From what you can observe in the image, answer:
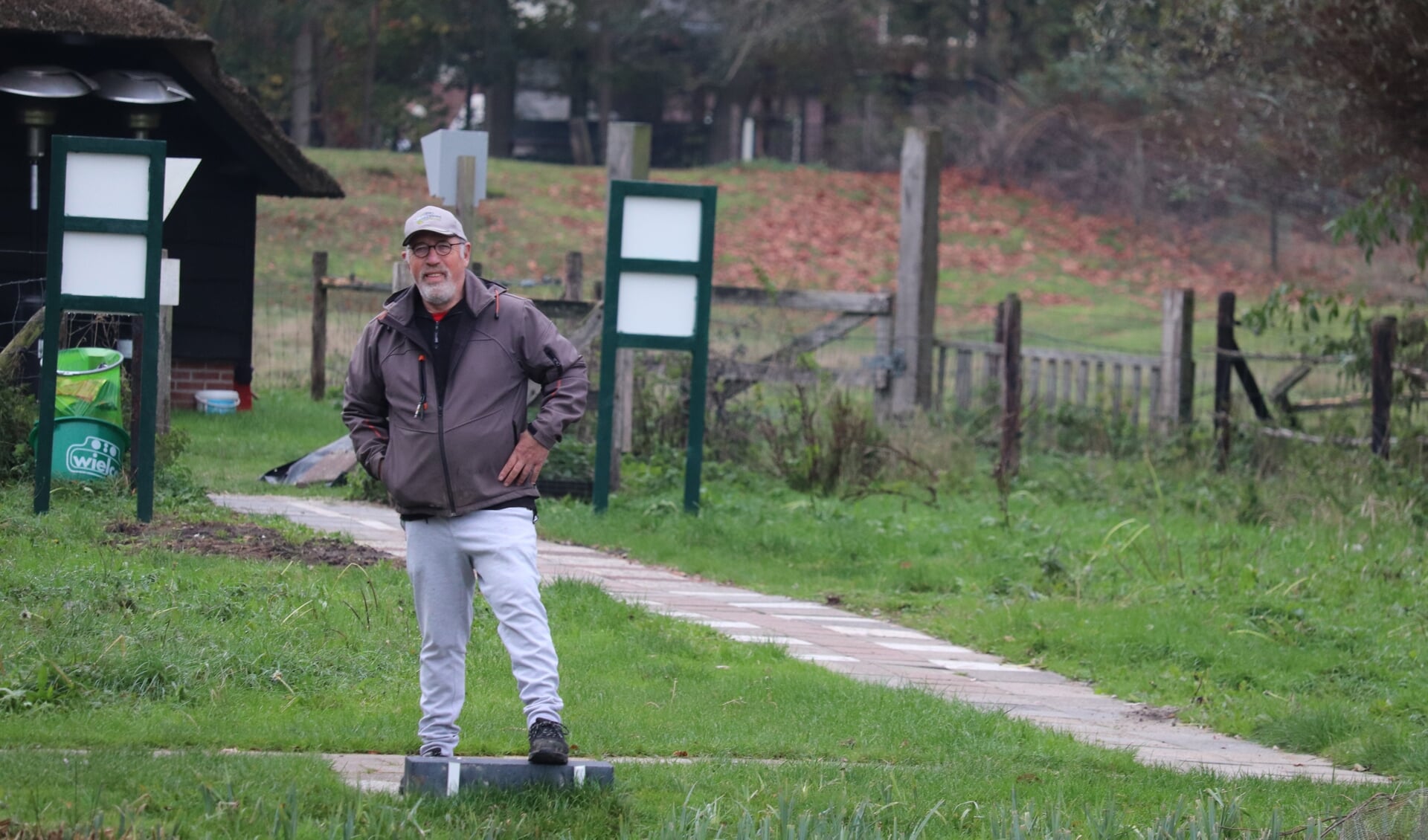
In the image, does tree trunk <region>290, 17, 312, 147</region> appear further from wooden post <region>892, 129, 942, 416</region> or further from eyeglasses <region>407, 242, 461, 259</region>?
eyeglasses <region>407, 242, 461, 259</region>

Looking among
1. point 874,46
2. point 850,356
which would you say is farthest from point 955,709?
point 874,46

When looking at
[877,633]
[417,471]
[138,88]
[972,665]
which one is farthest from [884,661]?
[138,88]

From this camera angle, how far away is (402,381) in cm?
534

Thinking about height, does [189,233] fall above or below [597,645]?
above

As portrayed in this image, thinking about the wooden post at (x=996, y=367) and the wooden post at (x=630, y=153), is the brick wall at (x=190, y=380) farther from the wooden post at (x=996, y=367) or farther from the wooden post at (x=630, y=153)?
the wooden post at (x=996, y=367)

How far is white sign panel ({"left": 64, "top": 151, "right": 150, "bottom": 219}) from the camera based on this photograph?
958 centimetres

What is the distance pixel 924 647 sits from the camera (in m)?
8.81

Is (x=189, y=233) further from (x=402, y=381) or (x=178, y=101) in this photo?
(x=402, y=381)

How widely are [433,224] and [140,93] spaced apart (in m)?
11.0

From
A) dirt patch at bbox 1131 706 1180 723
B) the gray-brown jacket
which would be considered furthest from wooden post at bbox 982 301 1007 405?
the gray-brown jacket

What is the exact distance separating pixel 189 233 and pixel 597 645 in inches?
452

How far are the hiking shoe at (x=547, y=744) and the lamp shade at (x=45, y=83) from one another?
11.4 m

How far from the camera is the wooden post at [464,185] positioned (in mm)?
11961

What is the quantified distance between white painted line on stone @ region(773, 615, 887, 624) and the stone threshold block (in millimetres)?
4249
